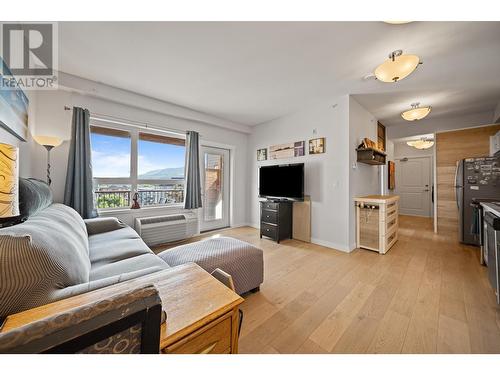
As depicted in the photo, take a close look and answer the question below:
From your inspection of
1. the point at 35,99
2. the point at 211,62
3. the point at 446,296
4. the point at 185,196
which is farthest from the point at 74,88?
the point at 446,296

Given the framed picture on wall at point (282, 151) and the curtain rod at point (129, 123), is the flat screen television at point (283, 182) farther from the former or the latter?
the curtain rod at point (129, 123)

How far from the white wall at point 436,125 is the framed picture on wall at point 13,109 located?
6.22m

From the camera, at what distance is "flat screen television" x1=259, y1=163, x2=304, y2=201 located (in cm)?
345

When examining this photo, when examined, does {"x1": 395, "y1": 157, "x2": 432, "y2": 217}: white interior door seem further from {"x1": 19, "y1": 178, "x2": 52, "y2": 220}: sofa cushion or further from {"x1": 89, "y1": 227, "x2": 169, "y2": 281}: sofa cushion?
{"x1": 19, "y1": 178, "x2": 52, "y2": 220}: sofa cushion

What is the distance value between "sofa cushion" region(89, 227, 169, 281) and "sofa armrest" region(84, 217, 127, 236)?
11 cm

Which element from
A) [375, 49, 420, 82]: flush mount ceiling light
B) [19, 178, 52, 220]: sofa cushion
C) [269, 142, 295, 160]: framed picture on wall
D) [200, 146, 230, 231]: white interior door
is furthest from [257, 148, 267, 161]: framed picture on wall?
[19, 178, 52, 220]: sofa cushion

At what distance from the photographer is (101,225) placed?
2.41 meters

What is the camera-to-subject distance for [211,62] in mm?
2203

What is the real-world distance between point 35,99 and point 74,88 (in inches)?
18.2

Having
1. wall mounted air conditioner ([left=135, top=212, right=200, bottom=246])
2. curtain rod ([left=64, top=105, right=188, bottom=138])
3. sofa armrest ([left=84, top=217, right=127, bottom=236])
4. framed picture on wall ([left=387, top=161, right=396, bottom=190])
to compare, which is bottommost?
wall mounted air conditioner ([left=135, top=212, right=200, bottom=246])

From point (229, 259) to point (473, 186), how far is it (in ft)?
13.6

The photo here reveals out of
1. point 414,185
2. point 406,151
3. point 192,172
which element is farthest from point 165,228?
point 406,151

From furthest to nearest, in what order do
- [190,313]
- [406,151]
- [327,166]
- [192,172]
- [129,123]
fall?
[406,151] < [192,172] < [327,166] < [129,123] < [190,313]

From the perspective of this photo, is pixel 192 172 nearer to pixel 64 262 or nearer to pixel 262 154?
pixel 262 154
